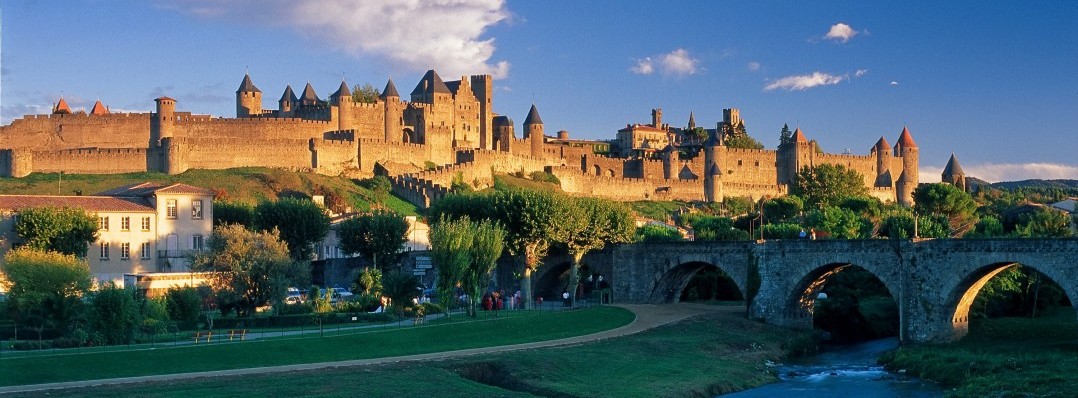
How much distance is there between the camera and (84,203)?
59.5 meters

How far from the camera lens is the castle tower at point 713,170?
414ft

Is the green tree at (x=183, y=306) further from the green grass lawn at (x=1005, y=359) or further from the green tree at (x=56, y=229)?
the green grass lawn at (x=1005, y=359)

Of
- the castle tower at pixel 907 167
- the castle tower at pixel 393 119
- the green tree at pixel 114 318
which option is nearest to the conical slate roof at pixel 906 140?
the castle tower at pixel 907 167

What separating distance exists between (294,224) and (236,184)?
32904 millimetres

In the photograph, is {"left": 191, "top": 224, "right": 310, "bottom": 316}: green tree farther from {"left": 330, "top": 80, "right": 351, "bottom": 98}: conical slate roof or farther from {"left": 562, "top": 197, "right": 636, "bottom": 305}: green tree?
{"left": 330, "top": 80, "right": 351, "bottom": 98}: conical slate roof

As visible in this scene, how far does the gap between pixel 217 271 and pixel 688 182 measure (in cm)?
8113

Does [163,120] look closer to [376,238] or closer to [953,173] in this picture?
[376,238]

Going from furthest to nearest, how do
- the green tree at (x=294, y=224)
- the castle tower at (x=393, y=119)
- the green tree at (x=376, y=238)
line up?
1. the castle tower at (x=393, y=119)
2. the green tree at (x=376, y=238)
3. the green tree at (x=294, y=224)

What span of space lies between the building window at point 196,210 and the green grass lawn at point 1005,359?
34630mm

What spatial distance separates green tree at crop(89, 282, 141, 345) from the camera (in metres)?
35.5

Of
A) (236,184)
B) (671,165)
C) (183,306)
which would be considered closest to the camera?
(183,306)

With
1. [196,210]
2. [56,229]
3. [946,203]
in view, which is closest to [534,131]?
[946,203]

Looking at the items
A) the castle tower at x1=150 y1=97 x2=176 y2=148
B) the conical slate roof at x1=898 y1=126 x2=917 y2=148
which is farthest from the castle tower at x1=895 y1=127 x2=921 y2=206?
the castle tower at x1=150 y1=97 x2=176 y2=148

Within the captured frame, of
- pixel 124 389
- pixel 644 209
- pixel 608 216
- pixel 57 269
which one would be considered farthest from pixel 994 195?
pixel 124 389
